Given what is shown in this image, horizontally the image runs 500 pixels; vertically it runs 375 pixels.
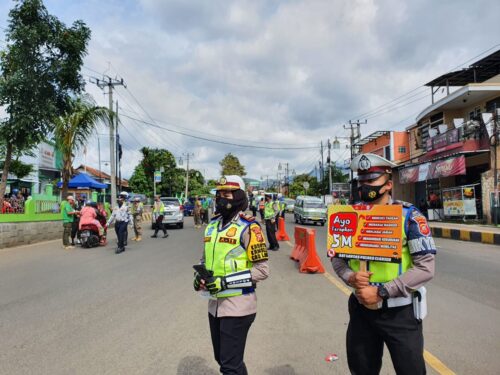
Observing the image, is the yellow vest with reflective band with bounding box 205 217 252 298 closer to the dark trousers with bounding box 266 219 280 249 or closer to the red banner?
the dark trousers with bounding box 266 219 280 249

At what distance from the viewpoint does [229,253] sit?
2682mm

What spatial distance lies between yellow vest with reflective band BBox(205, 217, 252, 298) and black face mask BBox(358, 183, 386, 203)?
31.8 inches

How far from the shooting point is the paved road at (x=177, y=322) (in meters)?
3.70

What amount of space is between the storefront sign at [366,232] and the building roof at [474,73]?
83.0ft

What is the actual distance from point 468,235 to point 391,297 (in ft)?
49.5

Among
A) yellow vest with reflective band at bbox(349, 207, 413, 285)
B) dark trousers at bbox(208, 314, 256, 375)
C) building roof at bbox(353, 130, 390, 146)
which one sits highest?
building roof at bbox(353, 130, 390, 146)

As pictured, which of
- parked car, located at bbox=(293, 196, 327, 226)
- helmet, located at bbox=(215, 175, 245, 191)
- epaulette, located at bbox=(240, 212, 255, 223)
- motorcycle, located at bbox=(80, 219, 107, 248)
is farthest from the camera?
parked car, located at bbox=(293, 196, 327, 226)

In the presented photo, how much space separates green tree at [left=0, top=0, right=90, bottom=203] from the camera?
39.9 ft

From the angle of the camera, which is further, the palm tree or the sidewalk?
the palm tree

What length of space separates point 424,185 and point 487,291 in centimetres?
2486

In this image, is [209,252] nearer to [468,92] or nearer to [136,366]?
[136,366]

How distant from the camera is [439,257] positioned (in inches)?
410

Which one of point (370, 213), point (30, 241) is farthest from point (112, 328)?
point (30, 241)

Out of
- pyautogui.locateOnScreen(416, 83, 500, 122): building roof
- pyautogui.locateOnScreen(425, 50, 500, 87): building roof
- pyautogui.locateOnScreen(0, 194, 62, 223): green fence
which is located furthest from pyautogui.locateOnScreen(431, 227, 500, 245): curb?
pyautogui.locateOnScreen(0, 194, 62, 223): green fence
